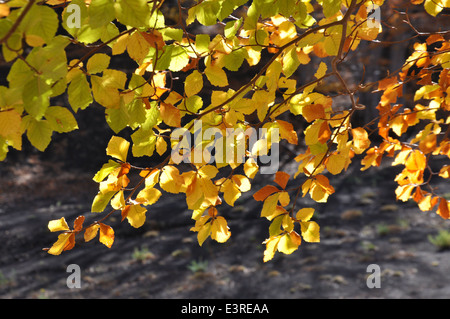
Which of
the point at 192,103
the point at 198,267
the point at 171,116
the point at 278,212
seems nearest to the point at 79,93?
the point at 171,116

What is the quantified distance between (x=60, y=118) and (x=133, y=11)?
31 cm

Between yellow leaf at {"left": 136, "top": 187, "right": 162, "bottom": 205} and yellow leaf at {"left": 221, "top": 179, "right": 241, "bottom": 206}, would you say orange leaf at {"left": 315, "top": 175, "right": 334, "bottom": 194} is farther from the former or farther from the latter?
yellow leaf at {"left": 136, "top": 187, "right": 162, "bottom": 205}

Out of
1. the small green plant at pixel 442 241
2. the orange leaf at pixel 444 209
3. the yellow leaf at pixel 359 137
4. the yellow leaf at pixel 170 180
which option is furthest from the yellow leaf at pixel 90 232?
the small green plant at pixel 442 241

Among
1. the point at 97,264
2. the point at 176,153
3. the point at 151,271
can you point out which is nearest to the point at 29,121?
the point at 176,153

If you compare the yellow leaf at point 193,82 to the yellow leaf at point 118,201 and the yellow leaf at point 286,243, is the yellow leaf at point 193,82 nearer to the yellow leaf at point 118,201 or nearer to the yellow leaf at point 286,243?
the yellow leaf at point 118,201

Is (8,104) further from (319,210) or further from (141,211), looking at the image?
(319,210)

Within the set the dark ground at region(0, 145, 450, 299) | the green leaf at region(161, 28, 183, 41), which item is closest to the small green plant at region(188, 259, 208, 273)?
the dark ground at region(0, 145, 450, 299)

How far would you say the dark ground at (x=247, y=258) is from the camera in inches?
137

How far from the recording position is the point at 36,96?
793mm

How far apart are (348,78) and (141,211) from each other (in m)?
7.19

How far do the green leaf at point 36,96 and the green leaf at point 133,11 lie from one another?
191mm

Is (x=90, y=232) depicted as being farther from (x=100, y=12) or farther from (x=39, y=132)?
(x=100, y=12)

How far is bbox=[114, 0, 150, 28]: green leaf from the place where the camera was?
0.85 metres

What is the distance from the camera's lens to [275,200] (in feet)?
4.45
